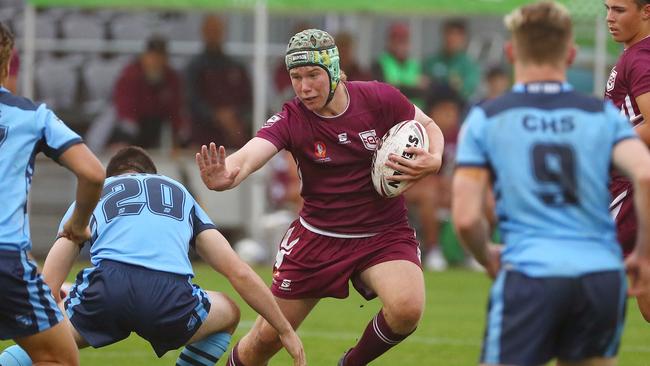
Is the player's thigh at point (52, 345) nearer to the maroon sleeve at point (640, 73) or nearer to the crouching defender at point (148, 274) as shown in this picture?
the crouching defender at point (148, 274)

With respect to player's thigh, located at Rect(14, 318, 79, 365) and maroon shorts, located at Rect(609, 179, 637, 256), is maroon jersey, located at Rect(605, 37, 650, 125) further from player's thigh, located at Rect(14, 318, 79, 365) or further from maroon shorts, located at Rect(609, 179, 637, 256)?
player's thigh, located at Rect(14, 318, 79, 365)

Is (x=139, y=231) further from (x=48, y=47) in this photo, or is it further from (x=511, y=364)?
(x=48, y=47)

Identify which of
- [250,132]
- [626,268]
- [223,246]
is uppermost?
[626,268]

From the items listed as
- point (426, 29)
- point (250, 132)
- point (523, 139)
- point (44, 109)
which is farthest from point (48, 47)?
point (523, 139)

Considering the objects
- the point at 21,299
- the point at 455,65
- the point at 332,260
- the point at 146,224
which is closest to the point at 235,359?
the point at 332,260

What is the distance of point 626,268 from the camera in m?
5.00

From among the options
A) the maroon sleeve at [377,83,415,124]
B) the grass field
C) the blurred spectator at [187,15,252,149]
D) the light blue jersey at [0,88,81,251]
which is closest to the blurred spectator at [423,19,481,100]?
the blurred spectator at [187,15,252,149]

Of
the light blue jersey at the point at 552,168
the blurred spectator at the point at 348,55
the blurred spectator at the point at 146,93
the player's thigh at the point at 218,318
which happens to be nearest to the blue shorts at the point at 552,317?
the light blue jersey at the point at 552,168

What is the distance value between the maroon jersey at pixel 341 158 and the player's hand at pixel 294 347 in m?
1.11

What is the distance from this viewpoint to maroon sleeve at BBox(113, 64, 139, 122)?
16.1 meters

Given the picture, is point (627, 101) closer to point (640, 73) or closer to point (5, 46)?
point (640, 73)

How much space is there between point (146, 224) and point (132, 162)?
609 millimetres

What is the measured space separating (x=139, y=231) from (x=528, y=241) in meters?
2.33

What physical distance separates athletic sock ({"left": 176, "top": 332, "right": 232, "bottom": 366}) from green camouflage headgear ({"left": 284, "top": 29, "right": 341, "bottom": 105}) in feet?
5.13
